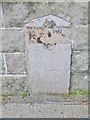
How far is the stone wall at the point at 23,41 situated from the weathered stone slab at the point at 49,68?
77 mm

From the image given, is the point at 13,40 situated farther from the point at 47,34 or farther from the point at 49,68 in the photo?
the point at 49,68

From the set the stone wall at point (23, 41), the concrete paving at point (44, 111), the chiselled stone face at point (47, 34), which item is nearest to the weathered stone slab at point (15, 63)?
the stone wall at point (23, 41)

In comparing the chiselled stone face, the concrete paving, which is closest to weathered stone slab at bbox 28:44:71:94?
the chiselled stone face

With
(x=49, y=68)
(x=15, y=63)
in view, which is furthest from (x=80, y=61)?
(x=15, y=63)

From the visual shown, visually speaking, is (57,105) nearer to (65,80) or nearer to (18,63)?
(65,80)

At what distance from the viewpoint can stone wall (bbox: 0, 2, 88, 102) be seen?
3.56 metres

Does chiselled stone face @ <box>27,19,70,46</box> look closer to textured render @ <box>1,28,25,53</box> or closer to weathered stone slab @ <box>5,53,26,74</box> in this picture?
textured render @ <box>1,28,25,53</box>

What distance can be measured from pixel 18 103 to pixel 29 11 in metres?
1.09

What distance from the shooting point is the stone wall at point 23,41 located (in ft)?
11.7

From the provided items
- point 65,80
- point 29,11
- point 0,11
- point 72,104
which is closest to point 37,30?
point 29,11

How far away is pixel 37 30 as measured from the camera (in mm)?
3639

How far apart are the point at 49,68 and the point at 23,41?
44 cm

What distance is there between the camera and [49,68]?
12.5 ft

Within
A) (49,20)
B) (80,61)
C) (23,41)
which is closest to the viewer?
(49,20)
